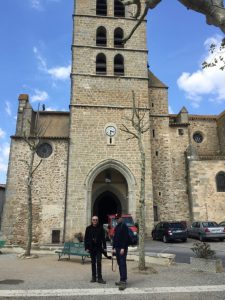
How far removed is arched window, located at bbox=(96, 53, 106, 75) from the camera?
868 inches

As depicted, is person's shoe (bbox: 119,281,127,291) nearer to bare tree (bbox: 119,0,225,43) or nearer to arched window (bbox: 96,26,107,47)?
bare tree (bbox: 119,0,225,43)

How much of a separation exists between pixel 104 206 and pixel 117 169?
17.4 ft

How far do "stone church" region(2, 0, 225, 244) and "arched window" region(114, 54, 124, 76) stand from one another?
79mm

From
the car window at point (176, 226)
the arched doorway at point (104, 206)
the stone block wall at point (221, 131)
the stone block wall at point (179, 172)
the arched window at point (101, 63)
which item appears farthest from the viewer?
the stone block wall at point (221, 131)

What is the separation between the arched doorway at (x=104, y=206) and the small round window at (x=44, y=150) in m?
5.56

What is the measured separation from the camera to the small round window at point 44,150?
1958cm

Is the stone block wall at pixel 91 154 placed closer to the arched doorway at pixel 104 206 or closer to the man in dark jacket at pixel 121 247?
the arched doorway at pixel 104 206

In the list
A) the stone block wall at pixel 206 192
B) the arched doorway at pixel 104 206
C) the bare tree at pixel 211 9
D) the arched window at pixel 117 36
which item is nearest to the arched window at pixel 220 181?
the stone block wall at pixel 206 192

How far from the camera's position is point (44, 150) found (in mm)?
19766

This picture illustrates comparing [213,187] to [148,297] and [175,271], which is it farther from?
[148,297]

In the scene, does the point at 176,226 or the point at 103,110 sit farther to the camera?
the point at 103,110

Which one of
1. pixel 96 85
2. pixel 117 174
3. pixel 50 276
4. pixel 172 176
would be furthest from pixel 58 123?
pixel 50 276

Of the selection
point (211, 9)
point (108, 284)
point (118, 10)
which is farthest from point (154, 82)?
point (108, 284)

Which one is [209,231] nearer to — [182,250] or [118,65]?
[182,250]
